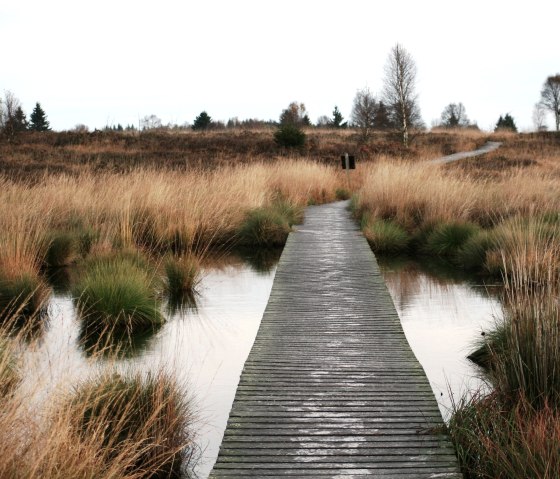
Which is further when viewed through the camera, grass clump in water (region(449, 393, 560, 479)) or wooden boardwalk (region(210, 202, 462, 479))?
wooden boardwalk (region(210, 202, 462, 479))

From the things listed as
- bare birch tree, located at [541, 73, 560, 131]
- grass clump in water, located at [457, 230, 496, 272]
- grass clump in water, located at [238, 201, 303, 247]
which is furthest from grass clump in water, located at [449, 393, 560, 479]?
bare birch tree, located at [541, 73, 560, 131]

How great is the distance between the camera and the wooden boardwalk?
3.68 metres

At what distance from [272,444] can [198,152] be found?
34.8m

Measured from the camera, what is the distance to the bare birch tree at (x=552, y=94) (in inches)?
2387

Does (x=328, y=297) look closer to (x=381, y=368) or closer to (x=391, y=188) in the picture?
(x=381, y=368)

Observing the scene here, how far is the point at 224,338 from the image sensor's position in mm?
6797

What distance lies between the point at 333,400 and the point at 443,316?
133 inches

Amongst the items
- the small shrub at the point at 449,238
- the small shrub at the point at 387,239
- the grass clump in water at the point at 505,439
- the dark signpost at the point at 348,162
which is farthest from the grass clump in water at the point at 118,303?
the dark signpost at the point at 348,162

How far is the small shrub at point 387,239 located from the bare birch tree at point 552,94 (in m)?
53.7

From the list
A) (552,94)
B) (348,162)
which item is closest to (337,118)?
(552,94)

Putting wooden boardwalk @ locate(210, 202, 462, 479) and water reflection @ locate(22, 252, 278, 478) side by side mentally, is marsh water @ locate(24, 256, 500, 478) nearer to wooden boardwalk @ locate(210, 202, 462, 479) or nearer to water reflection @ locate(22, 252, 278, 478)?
water reflection @ locate(22, 252, 278, 478)

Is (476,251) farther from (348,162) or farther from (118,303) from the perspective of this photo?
(348,162)

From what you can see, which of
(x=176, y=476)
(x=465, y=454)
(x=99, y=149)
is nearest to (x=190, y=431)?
(x=176, y=476)

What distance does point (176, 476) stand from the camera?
3.88 metres
